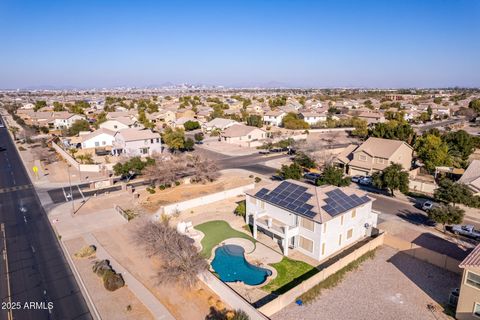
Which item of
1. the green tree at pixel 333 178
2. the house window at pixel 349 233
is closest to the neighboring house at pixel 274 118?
the green tree at pixel 333 178

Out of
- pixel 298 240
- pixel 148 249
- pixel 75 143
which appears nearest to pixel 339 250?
pixel 298 240

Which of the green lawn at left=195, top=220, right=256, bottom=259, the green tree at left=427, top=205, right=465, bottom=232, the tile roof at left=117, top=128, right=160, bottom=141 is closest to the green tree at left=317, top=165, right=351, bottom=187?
the green tree at left=427, top=205, right=465, bottom=232

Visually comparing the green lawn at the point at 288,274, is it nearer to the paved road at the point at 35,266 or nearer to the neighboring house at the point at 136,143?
the paved road at the point at 35,266

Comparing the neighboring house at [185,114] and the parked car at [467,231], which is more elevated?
the neighboring house at [185,114]

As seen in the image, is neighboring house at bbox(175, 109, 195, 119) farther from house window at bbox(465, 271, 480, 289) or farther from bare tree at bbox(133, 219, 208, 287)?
house window at bbox(465, 271, 480, 289)

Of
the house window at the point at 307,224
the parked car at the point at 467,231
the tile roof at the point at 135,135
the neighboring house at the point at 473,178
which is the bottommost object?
the parked car at the point at 467,231

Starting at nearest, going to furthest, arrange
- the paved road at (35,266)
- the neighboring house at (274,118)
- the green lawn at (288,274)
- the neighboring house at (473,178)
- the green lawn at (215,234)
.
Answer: the paved road at (35,266), the green lawn at (288,274), the green lawn at (215,234), the neighboring house at (473,178), the neighboring house at (274,118)

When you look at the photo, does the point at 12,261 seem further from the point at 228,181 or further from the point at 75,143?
the point at 75,143
